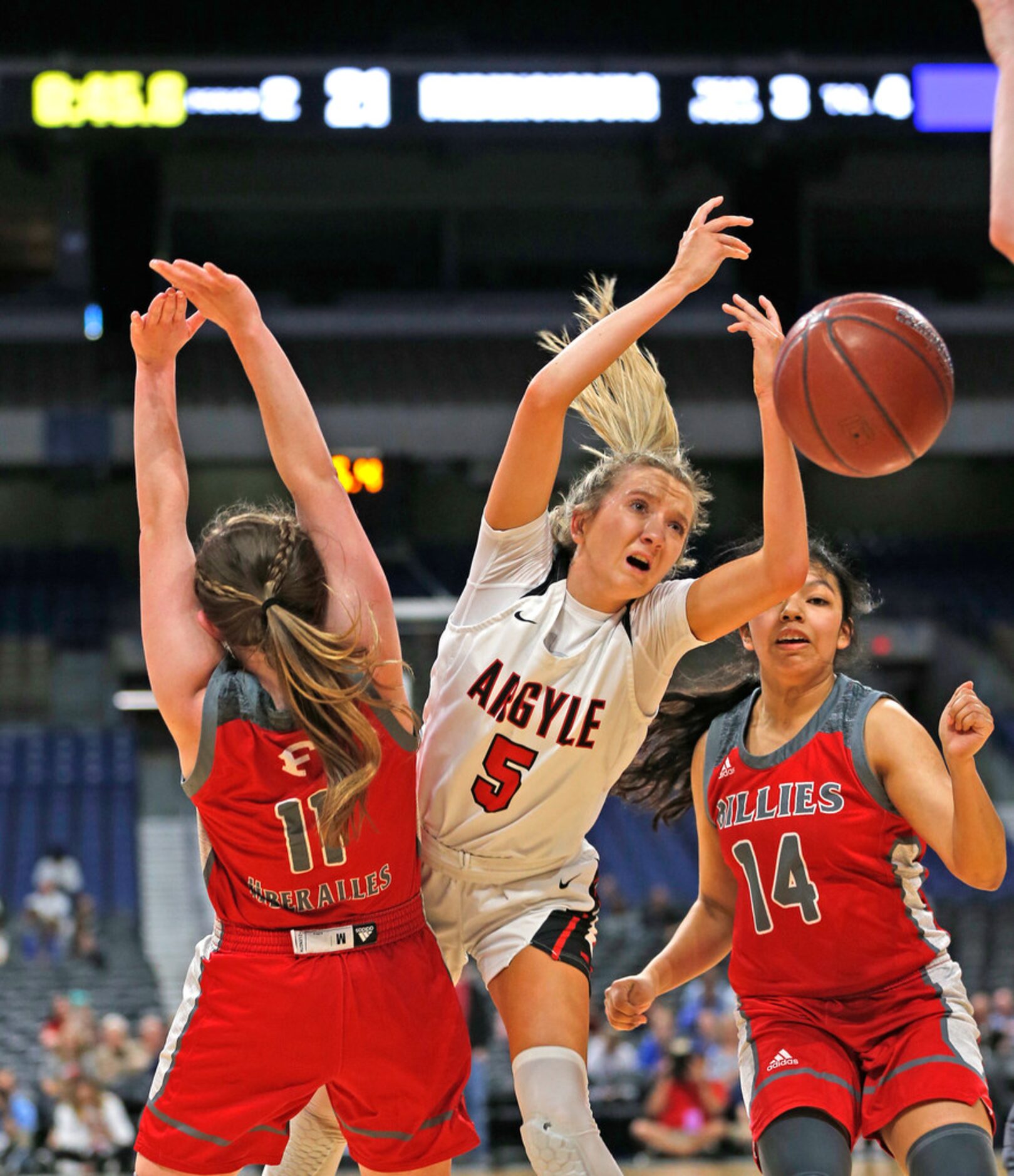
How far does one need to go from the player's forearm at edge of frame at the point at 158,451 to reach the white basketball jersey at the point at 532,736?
78 centimetres

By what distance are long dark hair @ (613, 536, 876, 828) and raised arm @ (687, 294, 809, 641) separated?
446 mm

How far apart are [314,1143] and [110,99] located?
1340 centimetres

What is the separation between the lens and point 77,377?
1777 cm

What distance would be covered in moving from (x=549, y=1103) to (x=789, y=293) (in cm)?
1536

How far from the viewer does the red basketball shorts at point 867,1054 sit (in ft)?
10.3

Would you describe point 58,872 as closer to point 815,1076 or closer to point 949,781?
point 815,1076

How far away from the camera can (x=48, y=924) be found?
12.6 meters

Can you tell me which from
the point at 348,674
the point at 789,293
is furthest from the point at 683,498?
the point at 789,293

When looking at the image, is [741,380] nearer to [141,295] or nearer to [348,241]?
[348,241]

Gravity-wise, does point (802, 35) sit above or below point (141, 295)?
above

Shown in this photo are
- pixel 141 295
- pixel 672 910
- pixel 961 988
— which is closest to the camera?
pixel 961 988

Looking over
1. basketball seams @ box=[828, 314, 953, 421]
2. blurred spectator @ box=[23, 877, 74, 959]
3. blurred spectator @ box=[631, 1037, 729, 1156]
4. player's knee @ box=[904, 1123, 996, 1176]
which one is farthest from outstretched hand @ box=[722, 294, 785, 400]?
blurred spectator @ box=[23, 877, 74, 959]

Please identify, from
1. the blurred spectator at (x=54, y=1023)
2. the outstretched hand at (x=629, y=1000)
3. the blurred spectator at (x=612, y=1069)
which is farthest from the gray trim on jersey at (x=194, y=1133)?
the blurred spectator at (x=54, y=1023)

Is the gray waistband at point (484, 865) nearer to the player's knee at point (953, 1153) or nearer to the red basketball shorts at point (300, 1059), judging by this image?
the red basketball shorts at point (300, 1059)
